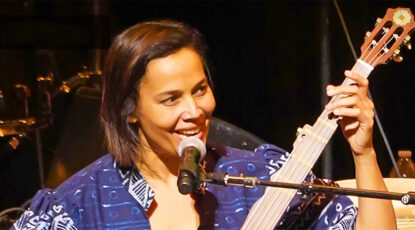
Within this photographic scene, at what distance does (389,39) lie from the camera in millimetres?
1852

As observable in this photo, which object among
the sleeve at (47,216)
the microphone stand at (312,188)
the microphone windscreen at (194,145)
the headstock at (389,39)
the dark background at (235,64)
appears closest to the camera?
the microphone stand at (312,188)

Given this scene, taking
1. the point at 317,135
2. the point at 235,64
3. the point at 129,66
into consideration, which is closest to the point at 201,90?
the point at 129,66

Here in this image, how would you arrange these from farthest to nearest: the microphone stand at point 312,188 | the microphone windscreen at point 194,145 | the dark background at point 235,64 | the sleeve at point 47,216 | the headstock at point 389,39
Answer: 1. the dark background at point 235,64
2. the sleeve at point 47,216
3. the headstock at point 389,39
4. the microphone windscreen at point 194,145
5. the microphone stand at point 312,188

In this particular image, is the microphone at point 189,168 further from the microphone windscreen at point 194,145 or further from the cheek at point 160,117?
the cheek at point 160,117

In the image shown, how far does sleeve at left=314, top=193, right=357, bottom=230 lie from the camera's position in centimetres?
188

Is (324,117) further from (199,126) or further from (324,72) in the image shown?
(324,72)

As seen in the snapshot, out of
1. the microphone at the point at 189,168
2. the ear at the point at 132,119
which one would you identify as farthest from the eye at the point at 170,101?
the microphone at the point at 189,168

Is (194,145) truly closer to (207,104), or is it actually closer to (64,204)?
(207,104)

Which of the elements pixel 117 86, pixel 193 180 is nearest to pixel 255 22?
pixel 117 86

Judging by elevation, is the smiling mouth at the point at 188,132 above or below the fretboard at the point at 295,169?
above

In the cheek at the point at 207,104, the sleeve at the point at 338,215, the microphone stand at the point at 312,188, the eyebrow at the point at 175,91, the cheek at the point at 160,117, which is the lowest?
the sleeve at the point at 338,215

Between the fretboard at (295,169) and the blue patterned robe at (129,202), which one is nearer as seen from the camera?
the fretboard at (295,169)

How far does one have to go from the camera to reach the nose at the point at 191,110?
183 centimetres

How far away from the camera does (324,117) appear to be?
1.83 metres
